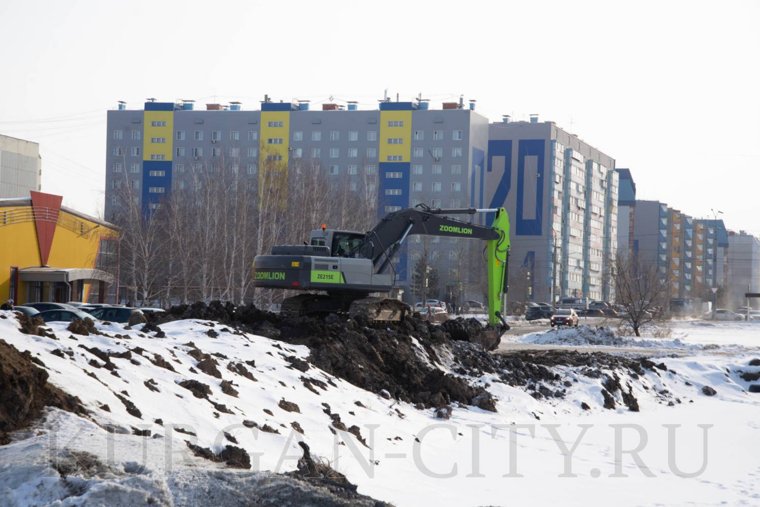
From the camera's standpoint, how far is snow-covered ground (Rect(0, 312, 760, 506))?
745 cm

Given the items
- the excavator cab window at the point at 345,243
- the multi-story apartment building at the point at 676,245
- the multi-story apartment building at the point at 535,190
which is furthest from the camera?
the multi-story apartment building at the point at 676,245

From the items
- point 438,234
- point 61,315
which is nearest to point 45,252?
point 61,315

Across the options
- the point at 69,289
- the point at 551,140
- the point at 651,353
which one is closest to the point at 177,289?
the point at 69,289

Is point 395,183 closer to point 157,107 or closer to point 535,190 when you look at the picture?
point 535,190

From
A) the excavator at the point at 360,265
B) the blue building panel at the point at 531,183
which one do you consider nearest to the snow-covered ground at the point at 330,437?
the excavator at the point at 360,265

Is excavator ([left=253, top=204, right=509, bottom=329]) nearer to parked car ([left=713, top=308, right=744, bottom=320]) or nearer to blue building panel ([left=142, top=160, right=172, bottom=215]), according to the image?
parked car ([left=713, top=308, right=744, bottom=320])

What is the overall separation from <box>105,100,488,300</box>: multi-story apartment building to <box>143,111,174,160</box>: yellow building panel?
0.35ft

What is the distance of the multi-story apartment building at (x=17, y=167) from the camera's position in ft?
263

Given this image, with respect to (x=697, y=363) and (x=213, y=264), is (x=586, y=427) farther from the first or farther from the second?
(x=213, y=264)

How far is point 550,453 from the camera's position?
1346cm

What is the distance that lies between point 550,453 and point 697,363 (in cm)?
1252

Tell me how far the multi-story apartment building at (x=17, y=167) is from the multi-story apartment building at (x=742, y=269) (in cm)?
8124

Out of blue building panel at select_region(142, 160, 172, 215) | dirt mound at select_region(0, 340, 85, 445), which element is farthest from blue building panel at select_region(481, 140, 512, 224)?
dirt mound at select_region(0, 340, 85, 445)

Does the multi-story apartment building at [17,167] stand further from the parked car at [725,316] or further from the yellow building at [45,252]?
the parked car at [725,316]
